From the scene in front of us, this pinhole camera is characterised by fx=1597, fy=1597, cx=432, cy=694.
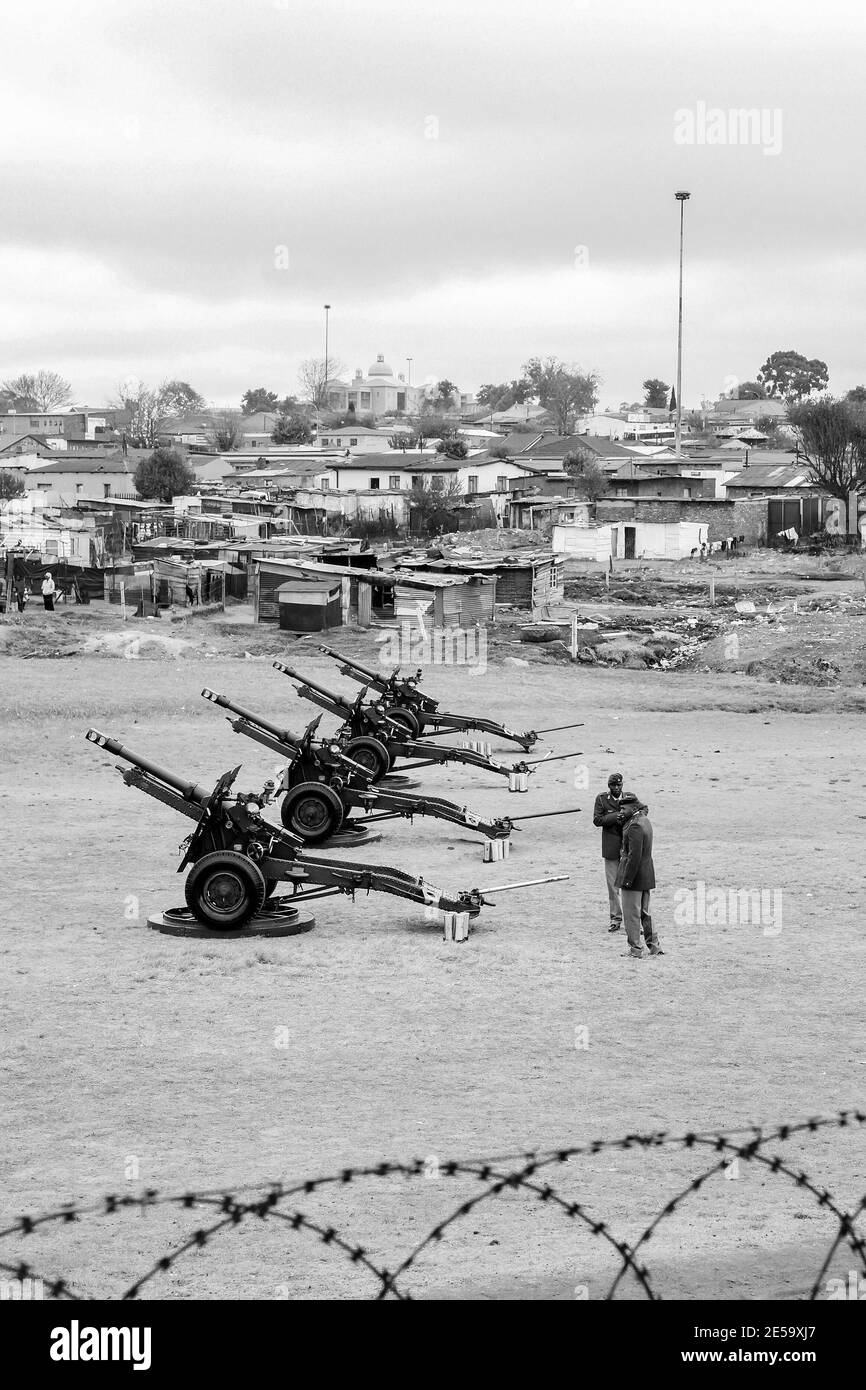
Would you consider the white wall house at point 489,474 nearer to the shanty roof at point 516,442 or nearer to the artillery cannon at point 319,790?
the shanty roof at point 516,442

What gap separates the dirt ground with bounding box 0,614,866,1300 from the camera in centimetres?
760

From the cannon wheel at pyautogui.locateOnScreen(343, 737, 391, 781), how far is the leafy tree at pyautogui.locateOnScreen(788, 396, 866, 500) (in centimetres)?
4787

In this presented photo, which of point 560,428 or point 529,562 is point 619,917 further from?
point 560,428

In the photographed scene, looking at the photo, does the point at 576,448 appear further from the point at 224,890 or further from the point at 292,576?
the point at 224,890

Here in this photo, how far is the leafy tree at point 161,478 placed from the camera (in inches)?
3017

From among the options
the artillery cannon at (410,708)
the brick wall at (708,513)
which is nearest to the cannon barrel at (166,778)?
the artillery cannon at (410,708)

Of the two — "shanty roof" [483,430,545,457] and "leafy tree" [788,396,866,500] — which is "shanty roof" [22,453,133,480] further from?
"leafy tree" [788,396,866,500]

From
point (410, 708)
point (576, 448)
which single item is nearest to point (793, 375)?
point (576, 448)

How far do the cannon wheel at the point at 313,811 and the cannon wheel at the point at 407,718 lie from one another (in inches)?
188

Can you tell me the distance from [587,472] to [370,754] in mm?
56047

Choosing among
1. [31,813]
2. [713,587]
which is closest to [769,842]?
[31,813]

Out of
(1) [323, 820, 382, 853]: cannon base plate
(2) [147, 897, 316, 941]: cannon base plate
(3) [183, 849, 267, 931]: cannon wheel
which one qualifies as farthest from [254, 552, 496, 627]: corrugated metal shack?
(3) [183, 849, 267, 931]: cannon wheel

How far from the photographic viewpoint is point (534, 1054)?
10.9 m

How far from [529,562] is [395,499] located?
30608 mm
